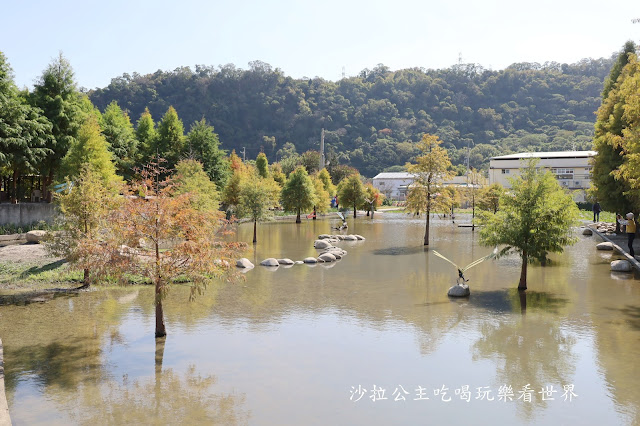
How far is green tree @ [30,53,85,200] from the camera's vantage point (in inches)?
1613

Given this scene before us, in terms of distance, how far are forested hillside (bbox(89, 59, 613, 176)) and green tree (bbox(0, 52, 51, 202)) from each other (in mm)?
104389

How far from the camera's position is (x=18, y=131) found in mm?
36219

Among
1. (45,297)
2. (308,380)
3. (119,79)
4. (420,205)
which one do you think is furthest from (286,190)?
(119,79)

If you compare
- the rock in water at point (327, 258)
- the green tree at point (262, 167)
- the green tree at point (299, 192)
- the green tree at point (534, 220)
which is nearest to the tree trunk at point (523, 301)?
the green tree at point (534, 220)

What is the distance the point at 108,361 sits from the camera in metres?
12.4

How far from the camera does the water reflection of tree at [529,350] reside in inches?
429

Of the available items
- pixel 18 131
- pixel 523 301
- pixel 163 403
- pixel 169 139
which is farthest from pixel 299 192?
pixel 163 403

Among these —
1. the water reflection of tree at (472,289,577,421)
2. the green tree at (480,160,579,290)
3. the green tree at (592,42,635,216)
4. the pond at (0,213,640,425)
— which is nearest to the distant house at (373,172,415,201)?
the green tree at (592,42,635,216)

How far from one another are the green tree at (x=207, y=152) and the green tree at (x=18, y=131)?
65.1 feet

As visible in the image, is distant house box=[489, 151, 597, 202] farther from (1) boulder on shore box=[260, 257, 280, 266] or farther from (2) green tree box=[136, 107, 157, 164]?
(1) boulder on shore box=[260, 257, 280, 266]

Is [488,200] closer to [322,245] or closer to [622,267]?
[322,245]

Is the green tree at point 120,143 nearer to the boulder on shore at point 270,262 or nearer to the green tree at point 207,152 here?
the green tree at point 207,152

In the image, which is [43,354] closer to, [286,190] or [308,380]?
[308,380]

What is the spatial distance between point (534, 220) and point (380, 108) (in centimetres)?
15330
